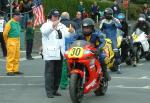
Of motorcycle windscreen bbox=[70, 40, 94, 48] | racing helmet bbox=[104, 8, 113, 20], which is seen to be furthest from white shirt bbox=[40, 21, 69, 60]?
racing helmet bbox=[104, 8, 113, 20]

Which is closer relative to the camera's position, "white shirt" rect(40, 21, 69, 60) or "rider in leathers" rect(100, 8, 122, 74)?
"white shirt" rect(40, 21, 69, 60)

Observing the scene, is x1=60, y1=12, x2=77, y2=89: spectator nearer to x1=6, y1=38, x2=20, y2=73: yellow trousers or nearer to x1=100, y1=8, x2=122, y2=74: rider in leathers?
x1=6, y1=38, x2=20, y2=73: yellow trousers

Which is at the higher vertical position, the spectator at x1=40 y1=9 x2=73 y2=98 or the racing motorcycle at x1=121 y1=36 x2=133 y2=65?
the spectator at x1=40 y1=9 x2=73 y2=98

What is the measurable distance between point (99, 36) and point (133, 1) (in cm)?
5407

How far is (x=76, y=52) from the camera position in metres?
12.8

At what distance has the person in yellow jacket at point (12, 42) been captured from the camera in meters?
18.5

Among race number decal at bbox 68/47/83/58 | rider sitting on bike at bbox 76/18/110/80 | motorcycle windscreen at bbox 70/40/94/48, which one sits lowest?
race number decal at bbox 68/47/83/58

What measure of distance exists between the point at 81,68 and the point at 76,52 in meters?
0.35

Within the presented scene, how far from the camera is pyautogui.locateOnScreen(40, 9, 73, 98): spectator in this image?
13.6 m

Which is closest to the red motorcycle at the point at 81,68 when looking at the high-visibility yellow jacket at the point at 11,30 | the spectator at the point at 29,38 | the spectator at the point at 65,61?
the spectator at the point at 65,61

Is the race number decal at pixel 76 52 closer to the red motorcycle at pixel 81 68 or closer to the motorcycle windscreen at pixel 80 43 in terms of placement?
the red motorcycle at pixel 81 68

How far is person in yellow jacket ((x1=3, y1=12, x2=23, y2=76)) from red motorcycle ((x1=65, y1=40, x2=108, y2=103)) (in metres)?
5.68

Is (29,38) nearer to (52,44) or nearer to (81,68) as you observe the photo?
(52,44)

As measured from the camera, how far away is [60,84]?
15.2 m
